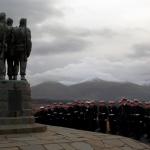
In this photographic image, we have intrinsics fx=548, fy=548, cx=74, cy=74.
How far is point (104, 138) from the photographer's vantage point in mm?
15273

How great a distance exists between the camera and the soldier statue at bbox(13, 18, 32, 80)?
1698cm

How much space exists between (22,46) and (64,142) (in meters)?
4.12

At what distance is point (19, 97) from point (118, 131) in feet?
20.2

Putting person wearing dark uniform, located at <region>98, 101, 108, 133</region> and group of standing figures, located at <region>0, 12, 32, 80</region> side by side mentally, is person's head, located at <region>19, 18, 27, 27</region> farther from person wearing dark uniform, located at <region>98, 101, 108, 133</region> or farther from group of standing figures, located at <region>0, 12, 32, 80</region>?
person wearing dark uniform, located at <region>98, 101, 108, 133</region>

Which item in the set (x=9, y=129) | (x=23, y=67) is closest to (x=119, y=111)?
(x=23, y=67)

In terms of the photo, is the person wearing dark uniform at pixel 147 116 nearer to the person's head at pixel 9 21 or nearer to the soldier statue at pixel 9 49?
the soldier statue at pixel 9 49

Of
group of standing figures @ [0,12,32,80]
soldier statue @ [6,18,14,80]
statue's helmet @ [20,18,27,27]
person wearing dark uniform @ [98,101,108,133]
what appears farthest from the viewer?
person wearing dark uniform @ [98,101,108,133]

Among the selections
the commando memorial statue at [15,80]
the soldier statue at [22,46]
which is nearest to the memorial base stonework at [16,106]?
the commando memorial statue at [15,80]

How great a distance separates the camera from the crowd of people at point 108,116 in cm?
2052

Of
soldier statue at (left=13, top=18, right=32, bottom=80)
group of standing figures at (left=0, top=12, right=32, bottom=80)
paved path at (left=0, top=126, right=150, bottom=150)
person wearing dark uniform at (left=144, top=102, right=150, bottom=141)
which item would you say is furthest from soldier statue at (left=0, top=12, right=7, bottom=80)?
person wearing dark uniform at (left=144, top=102, right=150, bottom=141)

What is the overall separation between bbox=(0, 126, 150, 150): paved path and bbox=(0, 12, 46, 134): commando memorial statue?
0.83m

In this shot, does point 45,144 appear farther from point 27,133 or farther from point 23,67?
point 23,67

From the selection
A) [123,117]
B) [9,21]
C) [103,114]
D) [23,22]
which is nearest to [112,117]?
[103,114]

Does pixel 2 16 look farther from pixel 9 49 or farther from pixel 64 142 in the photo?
pixel 64 142
